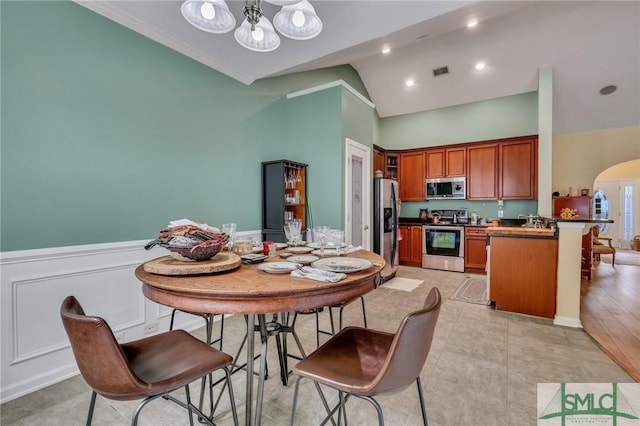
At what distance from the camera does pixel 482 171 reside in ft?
17.2

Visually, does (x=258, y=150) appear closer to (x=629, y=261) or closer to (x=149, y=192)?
(x=149, y=192)

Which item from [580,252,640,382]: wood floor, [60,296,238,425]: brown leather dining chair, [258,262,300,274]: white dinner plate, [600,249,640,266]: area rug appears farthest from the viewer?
[600,249,640,266]: area rug

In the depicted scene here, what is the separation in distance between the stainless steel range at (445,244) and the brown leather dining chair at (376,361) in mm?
4392

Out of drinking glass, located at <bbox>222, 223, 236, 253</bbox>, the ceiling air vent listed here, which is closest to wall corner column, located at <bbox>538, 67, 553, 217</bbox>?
the ceiling air vent

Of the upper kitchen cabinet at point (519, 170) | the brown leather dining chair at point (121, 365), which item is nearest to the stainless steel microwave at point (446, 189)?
the upper kitchen cabinet at point (519, 170)

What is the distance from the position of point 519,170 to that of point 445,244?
5.90 ft

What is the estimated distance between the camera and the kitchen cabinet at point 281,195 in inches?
136

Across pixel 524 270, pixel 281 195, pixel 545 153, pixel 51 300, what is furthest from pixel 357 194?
pixel 51 300

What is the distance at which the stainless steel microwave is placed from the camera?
5422mm

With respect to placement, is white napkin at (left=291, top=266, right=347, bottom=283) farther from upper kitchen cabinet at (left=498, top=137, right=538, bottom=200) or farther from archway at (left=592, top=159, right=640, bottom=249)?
archway at (left=592, top=159, right=640, bottom=249)

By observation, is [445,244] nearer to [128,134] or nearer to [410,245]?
[410,245]

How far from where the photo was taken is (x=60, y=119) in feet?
6.51

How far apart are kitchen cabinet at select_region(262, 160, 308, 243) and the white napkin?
2163mm

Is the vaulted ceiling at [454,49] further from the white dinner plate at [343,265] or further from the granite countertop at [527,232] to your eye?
the granite countertop at [527,232]
